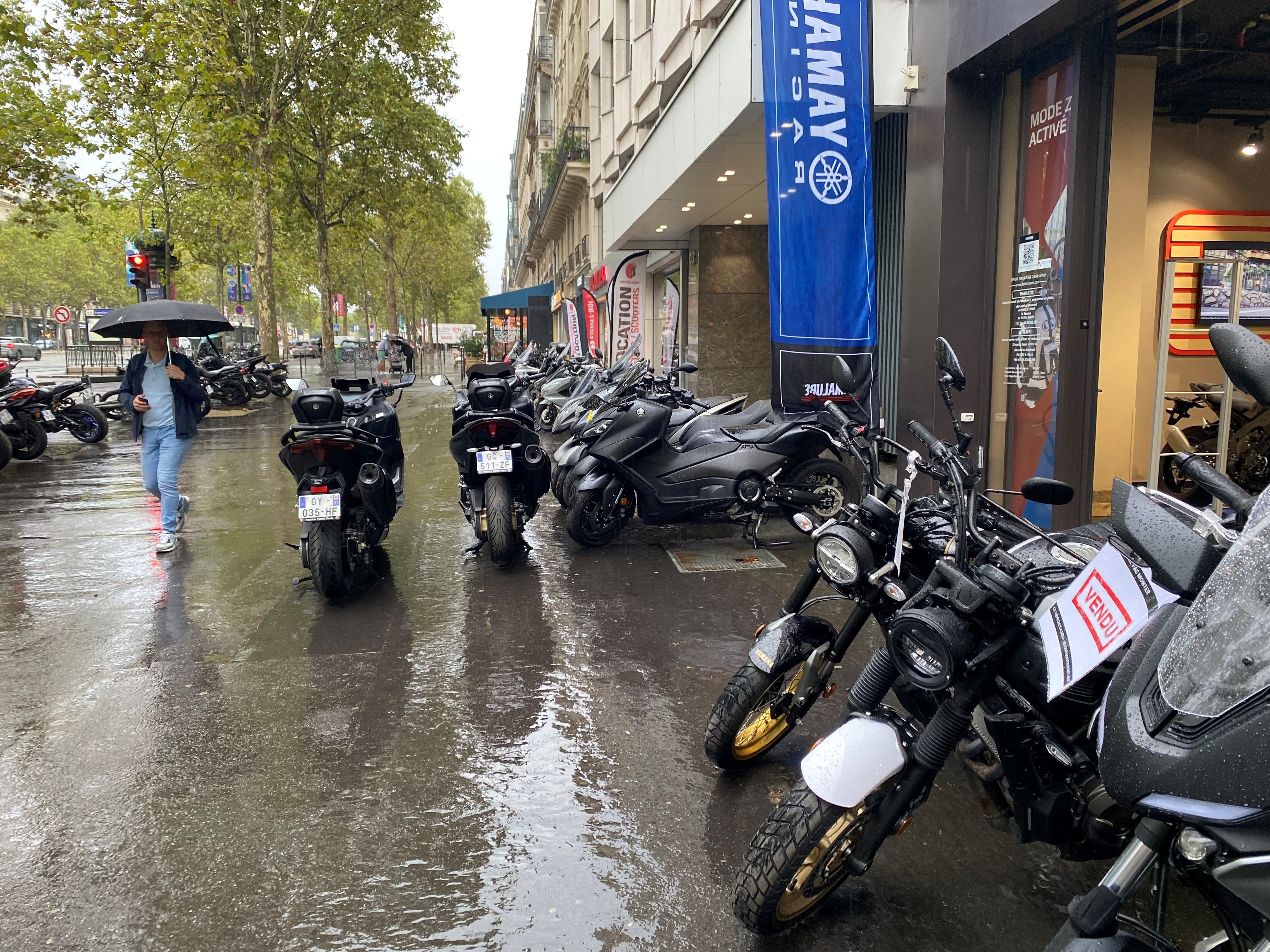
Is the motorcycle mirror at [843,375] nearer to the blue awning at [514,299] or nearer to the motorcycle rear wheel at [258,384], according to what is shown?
the motorcycle rear wheel at [258,384]

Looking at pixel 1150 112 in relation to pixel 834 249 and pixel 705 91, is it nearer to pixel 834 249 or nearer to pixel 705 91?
pixel 834 249

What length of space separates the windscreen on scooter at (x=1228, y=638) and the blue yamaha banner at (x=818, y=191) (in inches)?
213

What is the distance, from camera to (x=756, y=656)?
3.03m

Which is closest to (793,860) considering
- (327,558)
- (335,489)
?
(327,558)

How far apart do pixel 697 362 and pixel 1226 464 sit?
25.7 feet

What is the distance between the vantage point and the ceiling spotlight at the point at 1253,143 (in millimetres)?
8008

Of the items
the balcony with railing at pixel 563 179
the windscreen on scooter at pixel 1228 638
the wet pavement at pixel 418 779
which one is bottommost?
the wet pavement at pixel 418 779

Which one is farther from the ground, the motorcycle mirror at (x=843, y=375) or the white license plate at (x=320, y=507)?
the motorcycle mirror at (x=843, y=375)

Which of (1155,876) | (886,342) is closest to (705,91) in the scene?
(886,342)

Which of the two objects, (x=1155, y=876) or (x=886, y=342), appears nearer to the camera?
(x=1155, y=876)

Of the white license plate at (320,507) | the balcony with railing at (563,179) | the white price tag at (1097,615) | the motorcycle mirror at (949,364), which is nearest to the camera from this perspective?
the white price tag at (1097,615)

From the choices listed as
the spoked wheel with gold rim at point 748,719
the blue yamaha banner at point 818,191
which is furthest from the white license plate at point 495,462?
the spoked wheel with gold rim at point 748,719

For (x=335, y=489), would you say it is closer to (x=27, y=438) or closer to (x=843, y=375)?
(x=843, y=375)

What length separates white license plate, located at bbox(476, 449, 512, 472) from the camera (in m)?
6.22
